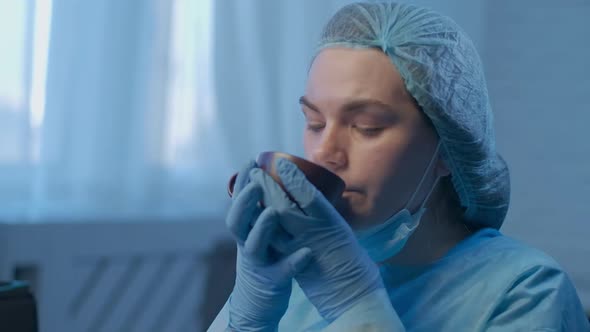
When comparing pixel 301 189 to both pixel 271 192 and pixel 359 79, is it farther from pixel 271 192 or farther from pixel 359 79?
pixel 359 79

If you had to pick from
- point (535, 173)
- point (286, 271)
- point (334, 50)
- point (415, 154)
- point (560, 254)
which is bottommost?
point (560, 254)

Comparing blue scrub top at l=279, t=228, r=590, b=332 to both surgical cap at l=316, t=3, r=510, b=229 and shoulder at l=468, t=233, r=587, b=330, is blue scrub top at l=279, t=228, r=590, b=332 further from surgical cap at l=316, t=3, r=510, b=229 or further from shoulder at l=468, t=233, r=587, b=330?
surgical cap at l=316, t=3, r=510, b=229

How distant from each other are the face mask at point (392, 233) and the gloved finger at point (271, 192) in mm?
177

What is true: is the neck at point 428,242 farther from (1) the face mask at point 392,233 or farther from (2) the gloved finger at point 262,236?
(2) the gloved finger at point 262,236

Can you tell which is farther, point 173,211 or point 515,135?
point 515,135

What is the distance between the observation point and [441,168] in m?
1.13

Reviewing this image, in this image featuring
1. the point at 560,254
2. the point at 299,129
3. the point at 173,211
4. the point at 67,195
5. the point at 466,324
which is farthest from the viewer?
the point at 560,254

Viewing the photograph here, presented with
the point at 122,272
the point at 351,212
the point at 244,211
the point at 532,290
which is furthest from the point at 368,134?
the point at 122,272

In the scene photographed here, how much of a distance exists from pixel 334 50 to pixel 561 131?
4.59ft

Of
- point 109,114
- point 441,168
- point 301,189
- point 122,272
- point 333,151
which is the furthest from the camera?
point 122,272

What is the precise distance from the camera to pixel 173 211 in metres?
1.96

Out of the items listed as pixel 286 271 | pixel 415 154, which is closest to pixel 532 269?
pixel 415 154

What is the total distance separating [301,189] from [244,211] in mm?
83

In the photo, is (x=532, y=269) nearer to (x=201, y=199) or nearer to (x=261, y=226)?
(x=261, y=226)
